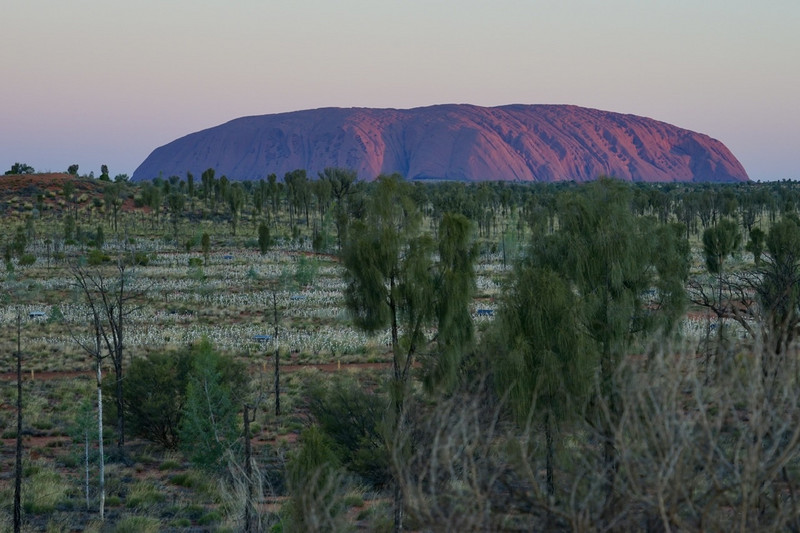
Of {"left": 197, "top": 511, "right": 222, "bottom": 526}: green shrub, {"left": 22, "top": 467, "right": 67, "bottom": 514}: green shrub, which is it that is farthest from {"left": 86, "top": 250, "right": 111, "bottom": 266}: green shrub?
{"left": 197, "top": 511, "right": 222, "bottom": 526}: green shrub

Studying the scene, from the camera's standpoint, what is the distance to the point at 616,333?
19609mm

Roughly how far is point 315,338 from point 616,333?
21816 mm

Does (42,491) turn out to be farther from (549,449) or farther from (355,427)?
(549,449)

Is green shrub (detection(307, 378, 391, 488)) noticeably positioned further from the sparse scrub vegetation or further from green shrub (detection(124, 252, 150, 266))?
green shrub (detection(124, 252, 150, 266))

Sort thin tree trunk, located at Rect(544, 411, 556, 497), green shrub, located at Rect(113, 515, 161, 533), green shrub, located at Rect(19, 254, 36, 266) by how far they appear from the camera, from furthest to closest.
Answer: green shrub, located at Rect(19, 254, 36, 266) → thin tree trunk, located at Rect(544, 411, 556, 497) → green shrub, located at Rect(113, 515, 161, 533)

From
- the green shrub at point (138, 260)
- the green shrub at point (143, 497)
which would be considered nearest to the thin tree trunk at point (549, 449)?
the green shrub at point (143, 497)

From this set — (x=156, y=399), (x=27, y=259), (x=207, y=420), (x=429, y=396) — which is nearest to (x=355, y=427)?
(x=207, y=420)

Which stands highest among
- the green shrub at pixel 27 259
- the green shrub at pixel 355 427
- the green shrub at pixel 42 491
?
the green shrub at pixel 27 259

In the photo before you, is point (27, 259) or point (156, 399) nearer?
point (156, 399)

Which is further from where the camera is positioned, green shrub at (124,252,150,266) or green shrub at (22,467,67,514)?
green shrub at (124,252,150,266)

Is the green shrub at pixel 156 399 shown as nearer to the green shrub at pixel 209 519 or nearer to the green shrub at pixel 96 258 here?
the green shrub at pixel 209 519

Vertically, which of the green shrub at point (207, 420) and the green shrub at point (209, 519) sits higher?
the green shrub at point (207, 420)

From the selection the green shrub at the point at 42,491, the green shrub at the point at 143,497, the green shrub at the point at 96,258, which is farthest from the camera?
the green shrub at the point at 96,258

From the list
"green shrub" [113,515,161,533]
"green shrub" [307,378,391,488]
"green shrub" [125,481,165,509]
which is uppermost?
"green shrub" [307,378,391,488]
